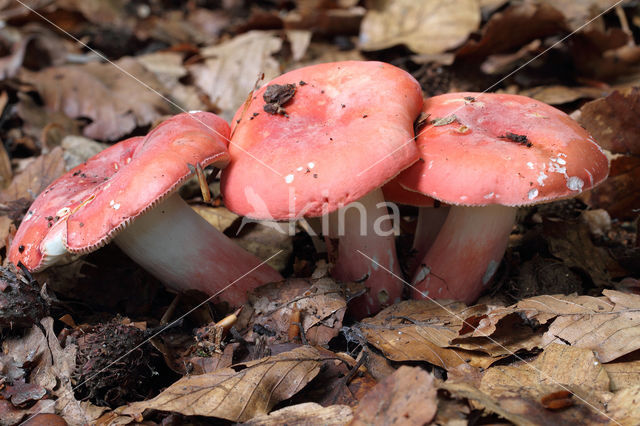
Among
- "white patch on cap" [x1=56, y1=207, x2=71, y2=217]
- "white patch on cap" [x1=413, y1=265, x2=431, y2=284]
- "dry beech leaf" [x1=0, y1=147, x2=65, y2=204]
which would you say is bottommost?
"white patch on cap" [x1=413, y1=265, x2=431, y2=284]

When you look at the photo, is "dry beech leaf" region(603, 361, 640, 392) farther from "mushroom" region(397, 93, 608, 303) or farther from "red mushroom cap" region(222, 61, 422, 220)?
"red mushroom cap" region(222, 61, 422, 220)

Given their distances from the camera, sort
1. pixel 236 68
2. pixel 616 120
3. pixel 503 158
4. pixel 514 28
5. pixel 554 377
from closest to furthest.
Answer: pixel 554 377 → pixel 503 158 → pixel 616 120 → pixel 514 28 → pixel 236 68

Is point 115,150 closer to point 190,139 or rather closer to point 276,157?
point 190,139

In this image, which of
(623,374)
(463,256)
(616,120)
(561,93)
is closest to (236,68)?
(561,93)

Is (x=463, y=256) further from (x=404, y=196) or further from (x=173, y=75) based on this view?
(x=173, y=75)

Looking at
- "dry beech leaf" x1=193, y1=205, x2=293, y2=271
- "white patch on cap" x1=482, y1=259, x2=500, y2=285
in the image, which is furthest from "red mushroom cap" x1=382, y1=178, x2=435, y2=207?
"dry beech leaf" x1=193, y1=205, x2=293, y2=271

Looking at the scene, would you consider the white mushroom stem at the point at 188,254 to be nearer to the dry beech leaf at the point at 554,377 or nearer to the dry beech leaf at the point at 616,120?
the dry beech leaf at the point at 554,377

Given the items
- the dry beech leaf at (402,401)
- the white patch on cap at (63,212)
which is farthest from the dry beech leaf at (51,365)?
the dry beech leaf at (402,401)
